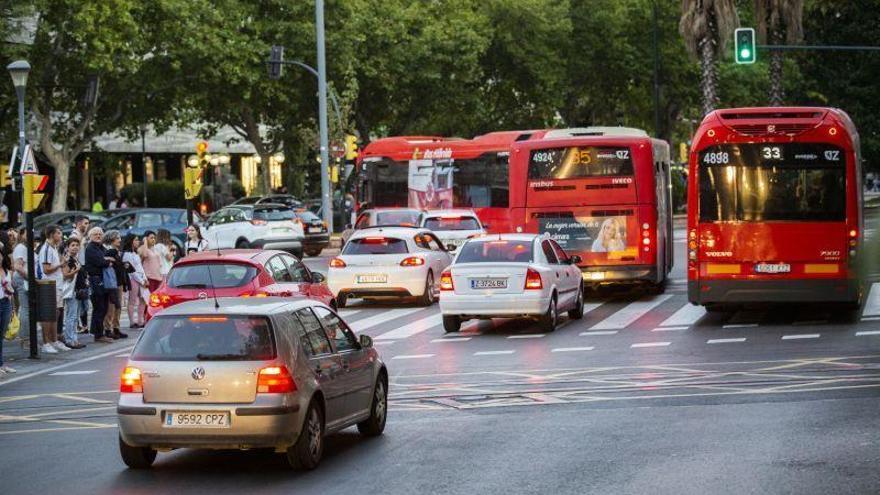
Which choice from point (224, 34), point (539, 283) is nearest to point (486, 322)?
point (539, 283)

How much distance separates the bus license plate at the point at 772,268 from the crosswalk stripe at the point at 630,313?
2.37m

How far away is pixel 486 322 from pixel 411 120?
1828 inches

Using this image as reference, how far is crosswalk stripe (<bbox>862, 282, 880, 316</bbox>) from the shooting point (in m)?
26.2

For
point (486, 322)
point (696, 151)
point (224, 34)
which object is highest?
point (224, 34)

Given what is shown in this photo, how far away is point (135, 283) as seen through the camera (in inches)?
1085

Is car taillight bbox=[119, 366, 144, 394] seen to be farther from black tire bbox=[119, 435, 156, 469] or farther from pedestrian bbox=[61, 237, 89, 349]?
pedestrian bbox=[61, 237, 89, 349]

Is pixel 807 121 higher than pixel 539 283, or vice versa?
pixel 807 121

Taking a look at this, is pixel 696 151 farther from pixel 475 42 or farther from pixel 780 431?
pixel 475 42

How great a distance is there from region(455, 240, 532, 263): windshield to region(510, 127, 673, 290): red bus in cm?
481

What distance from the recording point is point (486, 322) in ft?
90.0

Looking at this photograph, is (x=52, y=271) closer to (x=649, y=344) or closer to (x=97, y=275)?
(x=97, y=275)

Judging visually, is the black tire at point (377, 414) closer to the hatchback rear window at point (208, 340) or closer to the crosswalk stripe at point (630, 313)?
the hatchback rear window at point (208, 340)

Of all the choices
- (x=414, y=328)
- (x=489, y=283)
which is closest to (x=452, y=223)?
(x=414, y=328)

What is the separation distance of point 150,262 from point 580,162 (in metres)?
8.19
